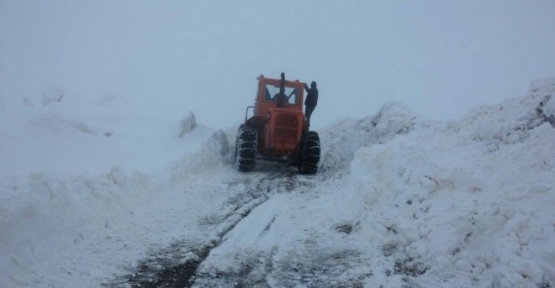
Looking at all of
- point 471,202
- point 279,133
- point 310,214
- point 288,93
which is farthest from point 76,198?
point 288,93

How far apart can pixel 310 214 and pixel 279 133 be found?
15.0 ft

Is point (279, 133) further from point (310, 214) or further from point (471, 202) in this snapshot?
point (471, 202)

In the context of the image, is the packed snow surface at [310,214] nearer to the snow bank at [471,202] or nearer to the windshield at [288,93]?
the snow bank at [471,202]

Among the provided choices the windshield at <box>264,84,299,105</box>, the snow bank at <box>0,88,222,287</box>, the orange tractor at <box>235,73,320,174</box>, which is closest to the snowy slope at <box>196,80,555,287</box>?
the snow bank at <box>0,88,222,287</box>

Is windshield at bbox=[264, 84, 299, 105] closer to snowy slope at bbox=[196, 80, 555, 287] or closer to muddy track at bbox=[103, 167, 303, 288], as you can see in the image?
snowy slope at bbox=[196, 80, 555, 287]

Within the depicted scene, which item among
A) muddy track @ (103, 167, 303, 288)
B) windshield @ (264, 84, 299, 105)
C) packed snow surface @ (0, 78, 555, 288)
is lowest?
muddy track @ (103, 167, 303, 288)

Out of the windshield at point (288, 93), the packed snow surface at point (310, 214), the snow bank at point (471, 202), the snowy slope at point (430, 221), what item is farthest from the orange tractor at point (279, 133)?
the snow bank at point (471, 202)

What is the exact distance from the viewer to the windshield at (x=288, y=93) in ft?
43.4

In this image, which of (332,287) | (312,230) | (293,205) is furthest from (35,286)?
(293,205)

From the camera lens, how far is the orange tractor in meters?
11.9

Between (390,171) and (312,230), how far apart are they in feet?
6.11

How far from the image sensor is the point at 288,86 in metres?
13.3

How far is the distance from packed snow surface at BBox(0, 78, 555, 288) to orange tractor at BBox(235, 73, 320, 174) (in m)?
1.90

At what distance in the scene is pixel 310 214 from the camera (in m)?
7.63
